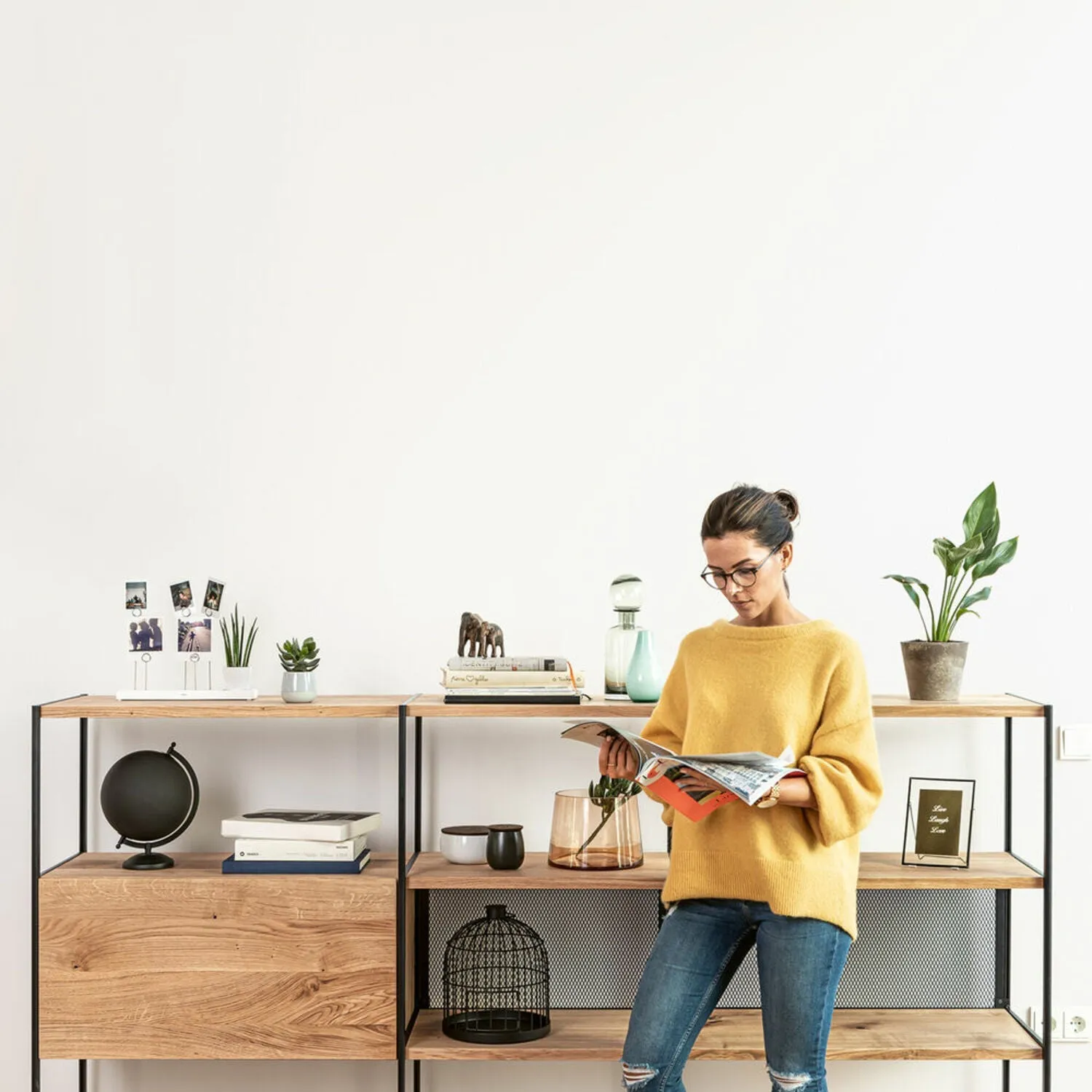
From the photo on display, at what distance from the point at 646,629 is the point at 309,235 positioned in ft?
3.95

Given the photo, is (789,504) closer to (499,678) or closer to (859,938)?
(499,678)

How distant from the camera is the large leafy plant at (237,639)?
260 cm

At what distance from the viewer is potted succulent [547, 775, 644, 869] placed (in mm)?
2496

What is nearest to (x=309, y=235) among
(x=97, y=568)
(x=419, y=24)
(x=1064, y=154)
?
(x=419, y=24)

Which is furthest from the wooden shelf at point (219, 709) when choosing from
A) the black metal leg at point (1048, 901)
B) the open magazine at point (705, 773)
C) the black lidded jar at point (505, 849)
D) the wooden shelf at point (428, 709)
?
the black metal leg at point (1048, 901)

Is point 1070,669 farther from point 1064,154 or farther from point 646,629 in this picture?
point 1064,154

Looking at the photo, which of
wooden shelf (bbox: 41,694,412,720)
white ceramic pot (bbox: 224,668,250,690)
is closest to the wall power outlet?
wooden shelf (bbox: 41,694,412,720)

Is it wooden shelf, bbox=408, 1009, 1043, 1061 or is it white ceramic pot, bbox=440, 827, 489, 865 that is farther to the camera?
white ceramic pot, bbox=440, 827, 489, 865

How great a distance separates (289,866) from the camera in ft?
8.04

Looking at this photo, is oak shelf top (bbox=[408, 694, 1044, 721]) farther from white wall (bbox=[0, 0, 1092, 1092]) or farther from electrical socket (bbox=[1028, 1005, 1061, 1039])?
electrical socket (bbox=[1028, 1005, 1061, 1039])

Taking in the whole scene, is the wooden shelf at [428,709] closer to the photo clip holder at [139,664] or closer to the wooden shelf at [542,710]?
the wooden shelf at [542,710]

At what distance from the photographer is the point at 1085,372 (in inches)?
110

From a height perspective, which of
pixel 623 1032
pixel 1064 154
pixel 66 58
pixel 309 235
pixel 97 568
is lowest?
pixel 623 1032

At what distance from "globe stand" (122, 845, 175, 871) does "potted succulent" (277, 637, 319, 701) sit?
0.42 meters
